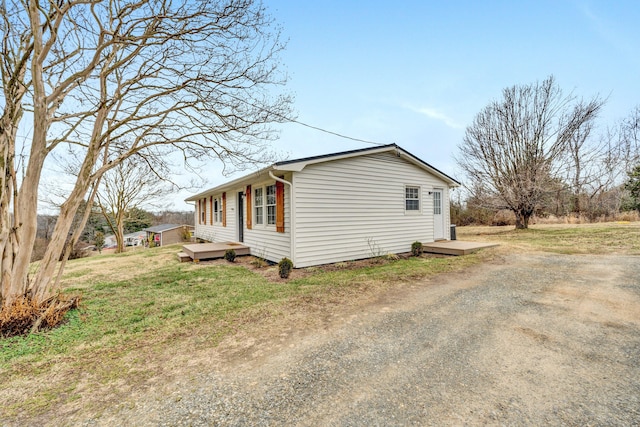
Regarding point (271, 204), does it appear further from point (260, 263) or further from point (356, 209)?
point (356, 209)

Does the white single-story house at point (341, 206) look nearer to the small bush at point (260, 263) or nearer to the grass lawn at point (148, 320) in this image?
the small bush at point (260, 263)

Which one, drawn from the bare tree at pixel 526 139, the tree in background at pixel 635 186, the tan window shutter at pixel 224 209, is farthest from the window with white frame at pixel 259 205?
the tree in background at pixel 635 186

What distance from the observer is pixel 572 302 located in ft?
13.9

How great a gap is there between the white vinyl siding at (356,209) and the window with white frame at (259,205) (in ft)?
7.15

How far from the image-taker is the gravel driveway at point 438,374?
6.43 ft

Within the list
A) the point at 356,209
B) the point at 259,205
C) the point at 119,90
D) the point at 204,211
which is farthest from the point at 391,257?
the point at 204,211

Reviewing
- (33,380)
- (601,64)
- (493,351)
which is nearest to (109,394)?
(33,380)

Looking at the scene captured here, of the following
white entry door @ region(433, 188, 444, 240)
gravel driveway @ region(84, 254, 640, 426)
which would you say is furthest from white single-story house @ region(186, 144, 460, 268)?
gravel driveway @ region(84, 254, 640, 426)

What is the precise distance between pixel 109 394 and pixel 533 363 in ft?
12.0

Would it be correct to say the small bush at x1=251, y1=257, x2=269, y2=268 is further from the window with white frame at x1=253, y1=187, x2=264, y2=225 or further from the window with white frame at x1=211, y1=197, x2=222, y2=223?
the window with white frame at x1=211, y1=197, x2=222, y2=223

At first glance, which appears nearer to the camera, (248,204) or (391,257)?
(391,257)

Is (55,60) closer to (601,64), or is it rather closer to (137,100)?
(137,100)

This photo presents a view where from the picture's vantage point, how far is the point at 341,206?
26.3 feet

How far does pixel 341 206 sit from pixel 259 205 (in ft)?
9.29
